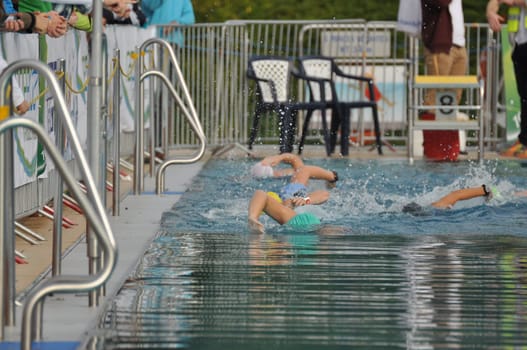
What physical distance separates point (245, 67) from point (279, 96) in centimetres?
103

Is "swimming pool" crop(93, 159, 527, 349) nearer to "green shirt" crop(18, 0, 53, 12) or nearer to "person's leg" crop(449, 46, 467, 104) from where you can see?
"green shirt" crop(18, 0, 53, 12)

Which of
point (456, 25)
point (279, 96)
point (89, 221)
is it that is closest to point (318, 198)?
point (89, 221)

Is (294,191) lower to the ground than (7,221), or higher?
lower

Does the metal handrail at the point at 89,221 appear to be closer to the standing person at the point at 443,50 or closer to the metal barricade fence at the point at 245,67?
the standing person at the point at 443,50

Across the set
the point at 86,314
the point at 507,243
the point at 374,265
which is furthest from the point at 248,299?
the point at 507,243

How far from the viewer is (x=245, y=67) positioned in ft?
71.4

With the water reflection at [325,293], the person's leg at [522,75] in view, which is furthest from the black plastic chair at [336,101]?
the water reflection at [325,293]

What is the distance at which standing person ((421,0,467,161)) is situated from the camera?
19.8 meters

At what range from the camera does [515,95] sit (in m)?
20.8

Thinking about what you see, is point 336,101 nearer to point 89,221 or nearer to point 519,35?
point 519,35

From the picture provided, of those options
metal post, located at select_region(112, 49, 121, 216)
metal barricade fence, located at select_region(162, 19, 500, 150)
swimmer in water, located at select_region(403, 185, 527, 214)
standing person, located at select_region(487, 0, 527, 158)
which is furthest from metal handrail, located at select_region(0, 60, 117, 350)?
metal barricade fence, located at select_region(162, 19, 500, 150)

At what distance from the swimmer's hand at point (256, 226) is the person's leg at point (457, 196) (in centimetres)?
223

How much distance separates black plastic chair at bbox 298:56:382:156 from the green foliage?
717 cm

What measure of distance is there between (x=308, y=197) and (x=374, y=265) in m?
3.03
